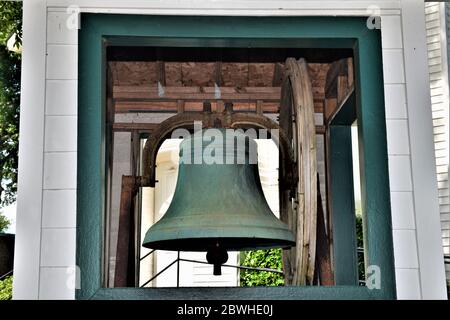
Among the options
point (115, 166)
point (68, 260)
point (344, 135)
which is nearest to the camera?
point (68, 260)

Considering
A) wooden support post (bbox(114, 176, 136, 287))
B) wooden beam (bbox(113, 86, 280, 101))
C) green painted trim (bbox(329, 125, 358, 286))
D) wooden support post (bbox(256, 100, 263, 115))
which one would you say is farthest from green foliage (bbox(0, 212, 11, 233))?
wooden support post (bbox(114, 176, 136, 287))

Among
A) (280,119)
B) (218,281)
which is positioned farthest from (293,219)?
(218,281)

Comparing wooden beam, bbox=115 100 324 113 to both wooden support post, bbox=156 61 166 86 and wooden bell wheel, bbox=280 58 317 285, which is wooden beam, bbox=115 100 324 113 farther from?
wooden bell wheel, bbox=280 58 317 285

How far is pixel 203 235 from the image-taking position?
2445 mm

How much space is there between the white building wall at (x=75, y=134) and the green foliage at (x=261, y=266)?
6041 millimetres

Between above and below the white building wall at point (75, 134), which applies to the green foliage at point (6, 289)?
below

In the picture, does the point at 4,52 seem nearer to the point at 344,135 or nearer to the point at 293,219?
the point at 344,135

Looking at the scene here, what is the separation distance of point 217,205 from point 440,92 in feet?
8.63

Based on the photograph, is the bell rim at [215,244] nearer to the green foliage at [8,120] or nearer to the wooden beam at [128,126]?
the wooden beam at [128,126]

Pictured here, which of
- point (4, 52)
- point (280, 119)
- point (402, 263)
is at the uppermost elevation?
point (4, 52)

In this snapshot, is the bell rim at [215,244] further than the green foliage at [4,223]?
No

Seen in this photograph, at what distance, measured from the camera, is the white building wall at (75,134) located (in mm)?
2322

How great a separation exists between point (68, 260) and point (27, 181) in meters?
0.29

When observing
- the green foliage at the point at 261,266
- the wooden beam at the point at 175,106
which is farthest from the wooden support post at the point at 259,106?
the green foliage at the point at 261,266
